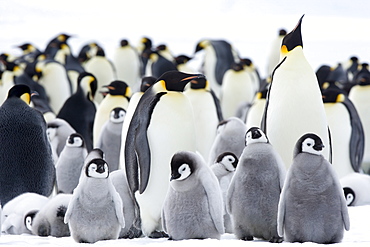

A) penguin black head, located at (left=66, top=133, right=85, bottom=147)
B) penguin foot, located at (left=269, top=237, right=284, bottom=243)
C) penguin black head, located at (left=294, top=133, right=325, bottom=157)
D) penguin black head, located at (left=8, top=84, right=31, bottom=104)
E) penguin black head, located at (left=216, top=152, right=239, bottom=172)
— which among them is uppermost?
penguin black head, located at (left=294, top=133, right=325, bottom=157)

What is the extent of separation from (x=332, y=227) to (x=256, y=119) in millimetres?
4131

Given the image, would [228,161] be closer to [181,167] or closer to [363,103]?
[181,167]

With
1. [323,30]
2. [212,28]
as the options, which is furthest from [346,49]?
[212,28]

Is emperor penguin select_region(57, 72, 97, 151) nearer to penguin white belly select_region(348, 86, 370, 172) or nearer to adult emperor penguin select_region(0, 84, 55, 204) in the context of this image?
adult emperor penguin select_region(0, 84, 55, 204)

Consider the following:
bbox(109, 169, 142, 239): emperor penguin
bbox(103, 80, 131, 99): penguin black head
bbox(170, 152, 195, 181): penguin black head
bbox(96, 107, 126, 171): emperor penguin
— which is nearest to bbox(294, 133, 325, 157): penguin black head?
bbox(170, 152, 195, 181): penguin black head

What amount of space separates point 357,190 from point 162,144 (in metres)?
2.31

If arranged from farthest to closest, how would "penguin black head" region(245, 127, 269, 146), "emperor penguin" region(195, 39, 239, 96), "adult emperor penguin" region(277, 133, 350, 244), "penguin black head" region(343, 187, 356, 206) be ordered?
"emperor penguin" region(195, 39, 239, 96), "penguin black head" region(343, 187, 356, 206), "penguin black head" region(245, 127, 269, 146), "adult emperor penguin" region(277, 133, 350, 244)

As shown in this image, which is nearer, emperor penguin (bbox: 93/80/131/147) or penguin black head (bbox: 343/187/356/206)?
penguin black head (bbox: 343/187/356/206)

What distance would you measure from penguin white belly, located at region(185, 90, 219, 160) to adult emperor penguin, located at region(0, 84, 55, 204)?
2376 millimetres

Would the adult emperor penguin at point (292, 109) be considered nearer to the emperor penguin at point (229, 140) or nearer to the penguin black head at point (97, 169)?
the penguin black head at point (97, 169)

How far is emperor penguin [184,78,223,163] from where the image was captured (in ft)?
26.1

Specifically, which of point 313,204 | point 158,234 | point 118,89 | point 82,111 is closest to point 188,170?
point 313,204

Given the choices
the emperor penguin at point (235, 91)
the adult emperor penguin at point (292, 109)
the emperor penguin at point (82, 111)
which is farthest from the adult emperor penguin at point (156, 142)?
the emperor penguin at point (235, 91)

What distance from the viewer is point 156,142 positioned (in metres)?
4.63
